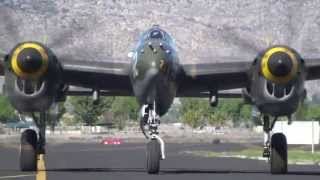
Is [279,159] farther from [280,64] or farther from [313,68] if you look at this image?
[280,64]

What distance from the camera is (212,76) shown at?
105 ft

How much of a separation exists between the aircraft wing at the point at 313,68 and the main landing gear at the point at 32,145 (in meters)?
8.71

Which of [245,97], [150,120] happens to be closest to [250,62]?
[245,97]

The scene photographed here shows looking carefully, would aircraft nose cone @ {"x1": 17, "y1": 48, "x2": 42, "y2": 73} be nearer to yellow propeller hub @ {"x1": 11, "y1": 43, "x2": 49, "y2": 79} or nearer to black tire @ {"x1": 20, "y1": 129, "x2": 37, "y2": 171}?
yellow propeller hub @ {"x1": 11, "y1": 43, "x2": 49, "y2": 79}

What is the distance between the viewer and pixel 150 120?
2959cm

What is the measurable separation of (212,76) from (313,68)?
3.35 m

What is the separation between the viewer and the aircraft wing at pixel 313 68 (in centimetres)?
3025

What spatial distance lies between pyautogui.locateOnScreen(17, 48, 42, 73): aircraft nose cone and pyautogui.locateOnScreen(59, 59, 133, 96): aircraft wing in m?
1.84

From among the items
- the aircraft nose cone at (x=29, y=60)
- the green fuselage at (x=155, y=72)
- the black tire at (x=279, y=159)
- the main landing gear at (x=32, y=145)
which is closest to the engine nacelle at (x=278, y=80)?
the black tire at (x=279, y=159)

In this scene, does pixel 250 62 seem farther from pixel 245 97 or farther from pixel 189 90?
pixel 189 90

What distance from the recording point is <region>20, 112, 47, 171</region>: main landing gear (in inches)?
1240

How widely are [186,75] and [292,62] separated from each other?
4216 millimetres

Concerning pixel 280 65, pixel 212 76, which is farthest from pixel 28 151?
pixel 280 65

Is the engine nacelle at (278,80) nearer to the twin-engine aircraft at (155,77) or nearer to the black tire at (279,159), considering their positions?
the twin-engine aircraft at (155,77)
